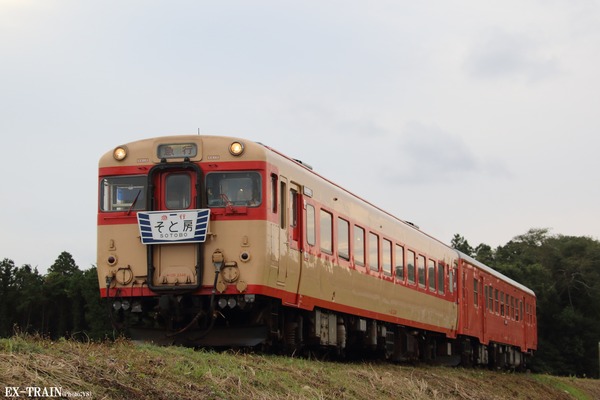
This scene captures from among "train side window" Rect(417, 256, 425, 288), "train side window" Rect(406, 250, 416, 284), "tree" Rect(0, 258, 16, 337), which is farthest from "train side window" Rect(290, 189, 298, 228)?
"tree" Rect(0, 258, 16, 337)

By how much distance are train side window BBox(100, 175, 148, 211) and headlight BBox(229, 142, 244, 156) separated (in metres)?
1.32

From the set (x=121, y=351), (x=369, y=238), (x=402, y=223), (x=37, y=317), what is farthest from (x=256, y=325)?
(x=37, y=317)

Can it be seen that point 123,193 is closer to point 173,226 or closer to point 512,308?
point 173,226

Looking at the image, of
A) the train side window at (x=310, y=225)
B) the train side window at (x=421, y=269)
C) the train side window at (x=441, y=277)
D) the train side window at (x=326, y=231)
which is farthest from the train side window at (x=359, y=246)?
the train side window at (x=441, y=277)

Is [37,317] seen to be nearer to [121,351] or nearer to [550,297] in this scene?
[121,351]

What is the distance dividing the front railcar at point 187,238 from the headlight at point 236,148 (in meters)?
0.01

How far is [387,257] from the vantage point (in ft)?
68.7

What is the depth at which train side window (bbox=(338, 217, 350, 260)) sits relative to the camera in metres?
18.0

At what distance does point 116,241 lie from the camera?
48.1ft

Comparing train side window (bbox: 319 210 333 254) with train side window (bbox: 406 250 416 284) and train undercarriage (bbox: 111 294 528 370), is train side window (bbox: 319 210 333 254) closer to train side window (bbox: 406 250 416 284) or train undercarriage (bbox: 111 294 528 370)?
train undercarriage (bbox: 111 294 528 370)

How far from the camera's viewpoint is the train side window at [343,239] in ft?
59.0

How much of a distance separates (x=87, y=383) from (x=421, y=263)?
16145mm

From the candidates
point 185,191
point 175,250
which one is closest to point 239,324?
point 175,250

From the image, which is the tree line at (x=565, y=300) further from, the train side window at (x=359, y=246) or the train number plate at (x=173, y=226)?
the train number plate at (x=173, y=226)
